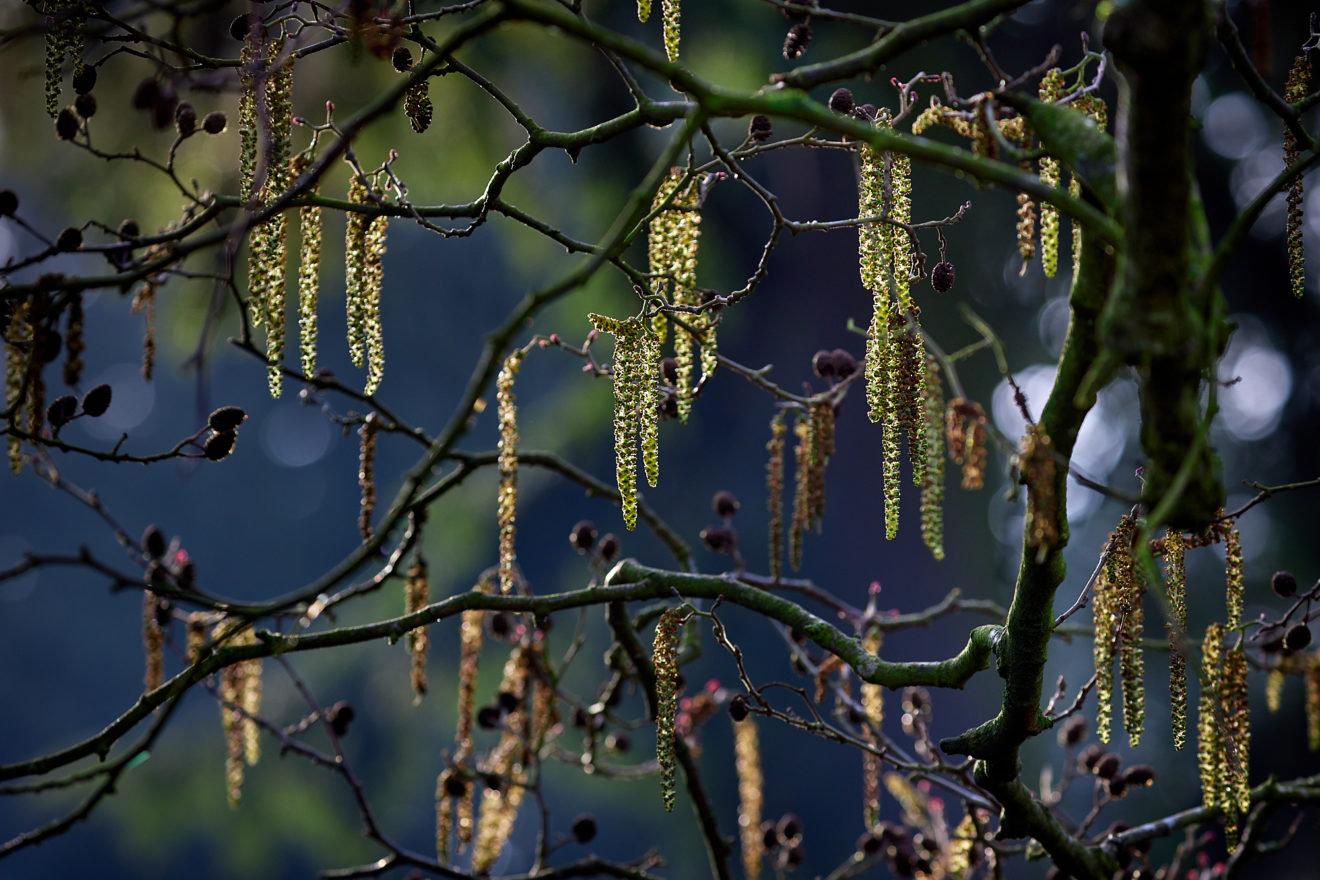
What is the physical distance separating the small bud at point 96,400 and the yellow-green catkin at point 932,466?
1382 mm

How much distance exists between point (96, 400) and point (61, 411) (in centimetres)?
7

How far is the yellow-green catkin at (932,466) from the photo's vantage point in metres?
1.99

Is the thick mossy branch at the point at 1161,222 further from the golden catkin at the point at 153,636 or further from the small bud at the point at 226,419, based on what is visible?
the golden catkin at the point at 153,636

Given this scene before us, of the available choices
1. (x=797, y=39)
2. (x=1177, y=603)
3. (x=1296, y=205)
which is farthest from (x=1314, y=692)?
(x=797, y=39)

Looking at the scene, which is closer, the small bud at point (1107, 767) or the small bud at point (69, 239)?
the small bud at point (69, 239)

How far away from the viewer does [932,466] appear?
1.99 meters

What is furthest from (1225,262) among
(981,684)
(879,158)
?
(981,684)

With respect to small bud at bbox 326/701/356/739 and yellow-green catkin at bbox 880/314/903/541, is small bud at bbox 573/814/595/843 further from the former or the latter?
yellow-green catkin at bbox 880/314/903/541

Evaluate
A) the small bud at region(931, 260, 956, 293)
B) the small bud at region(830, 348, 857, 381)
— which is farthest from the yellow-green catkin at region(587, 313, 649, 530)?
the small bud at region(830, 348, 857, 381)

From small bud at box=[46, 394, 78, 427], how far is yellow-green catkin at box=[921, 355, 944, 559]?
1408 mm

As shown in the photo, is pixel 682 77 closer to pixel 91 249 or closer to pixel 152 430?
pixel 91 249

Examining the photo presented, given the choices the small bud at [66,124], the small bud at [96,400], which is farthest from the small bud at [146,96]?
the small bud at [96,400]

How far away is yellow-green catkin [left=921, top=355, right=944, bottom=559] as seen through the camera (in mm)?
1985

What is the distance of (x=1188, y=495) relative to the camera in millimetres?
1071
